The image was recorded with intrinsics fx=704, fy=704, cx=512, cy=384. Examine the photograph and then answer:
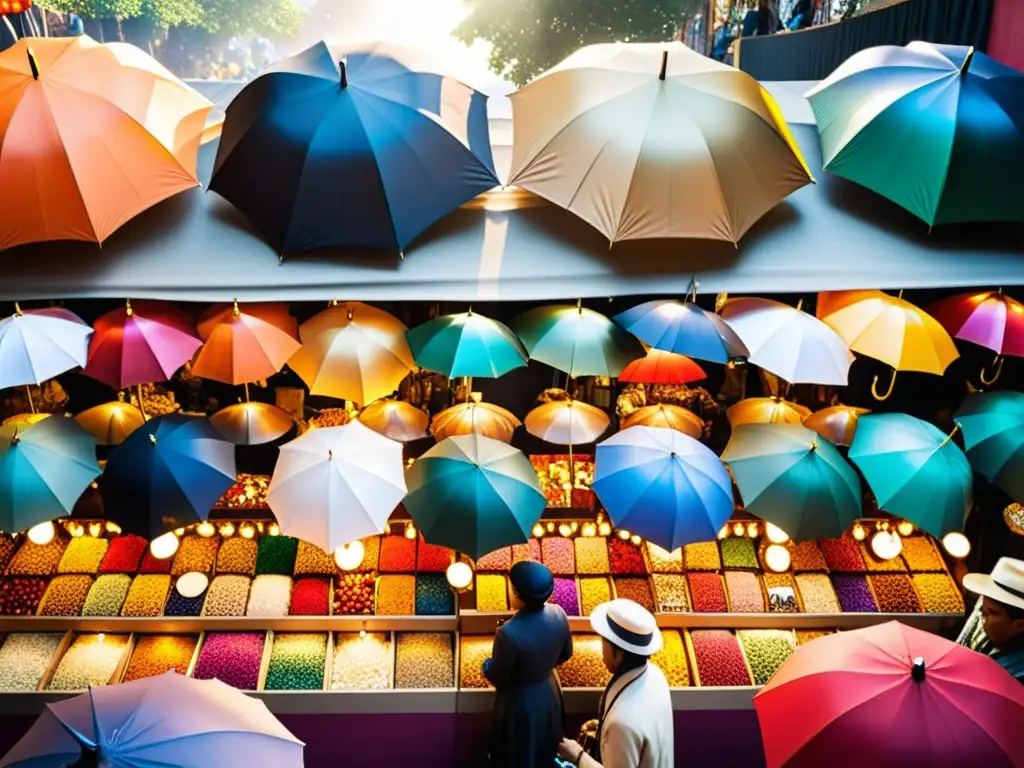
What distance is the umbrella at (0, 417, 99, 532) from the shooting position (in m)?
3.92

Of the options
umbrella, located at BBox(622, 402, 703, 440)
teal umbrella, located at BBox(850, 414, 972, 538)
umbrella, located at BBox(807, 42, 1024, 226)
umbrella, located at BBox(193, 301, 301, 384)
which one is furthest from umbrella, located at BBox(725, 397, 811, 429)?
umbrella, located at BBox(193, 301, 301, 384)

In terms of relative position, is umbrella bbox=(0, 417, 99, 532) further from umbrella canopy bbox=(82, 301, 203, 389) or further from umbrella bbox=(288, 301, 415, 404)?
umbrella bbox=(288, 301, 415, 404)

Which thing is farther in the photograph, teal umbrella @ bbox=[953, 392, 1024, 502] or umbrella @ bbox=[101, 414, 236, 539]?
teal umbrella @ bbox=[953, 392, 1024, 502]

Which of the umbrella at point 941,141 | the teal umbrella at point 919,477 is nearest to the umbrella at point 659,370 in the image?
the teal umbrella at point 919,477

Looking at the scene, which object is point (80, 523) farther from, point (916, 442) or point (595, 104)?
point (916, 442)

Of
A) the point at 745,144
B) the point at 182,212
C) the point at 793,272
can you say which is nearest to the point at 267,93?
the point at 182,212

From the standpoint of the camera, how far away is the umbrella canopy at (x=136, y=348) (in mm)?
4098

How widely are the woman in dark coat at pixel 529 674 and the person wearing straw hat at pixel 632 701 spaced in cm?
44

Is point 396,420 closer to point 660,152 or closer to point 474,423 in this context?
point 474,423

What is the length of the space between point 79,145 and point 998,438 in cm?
578

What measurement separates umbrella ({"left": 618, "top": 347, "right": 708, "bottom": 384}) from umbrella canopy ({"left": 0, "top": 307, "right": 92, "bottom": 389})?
3203 millimetres

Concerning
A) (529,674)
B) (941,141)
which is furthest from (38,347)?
(941,141)

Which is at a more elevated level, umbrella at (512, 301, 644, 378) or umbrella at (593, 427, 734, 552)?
umbrella at (512, 301, 644, 378)

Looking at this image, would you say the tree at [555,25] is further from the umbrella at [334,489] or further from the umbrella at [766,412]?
the umbrella at [334,489]
